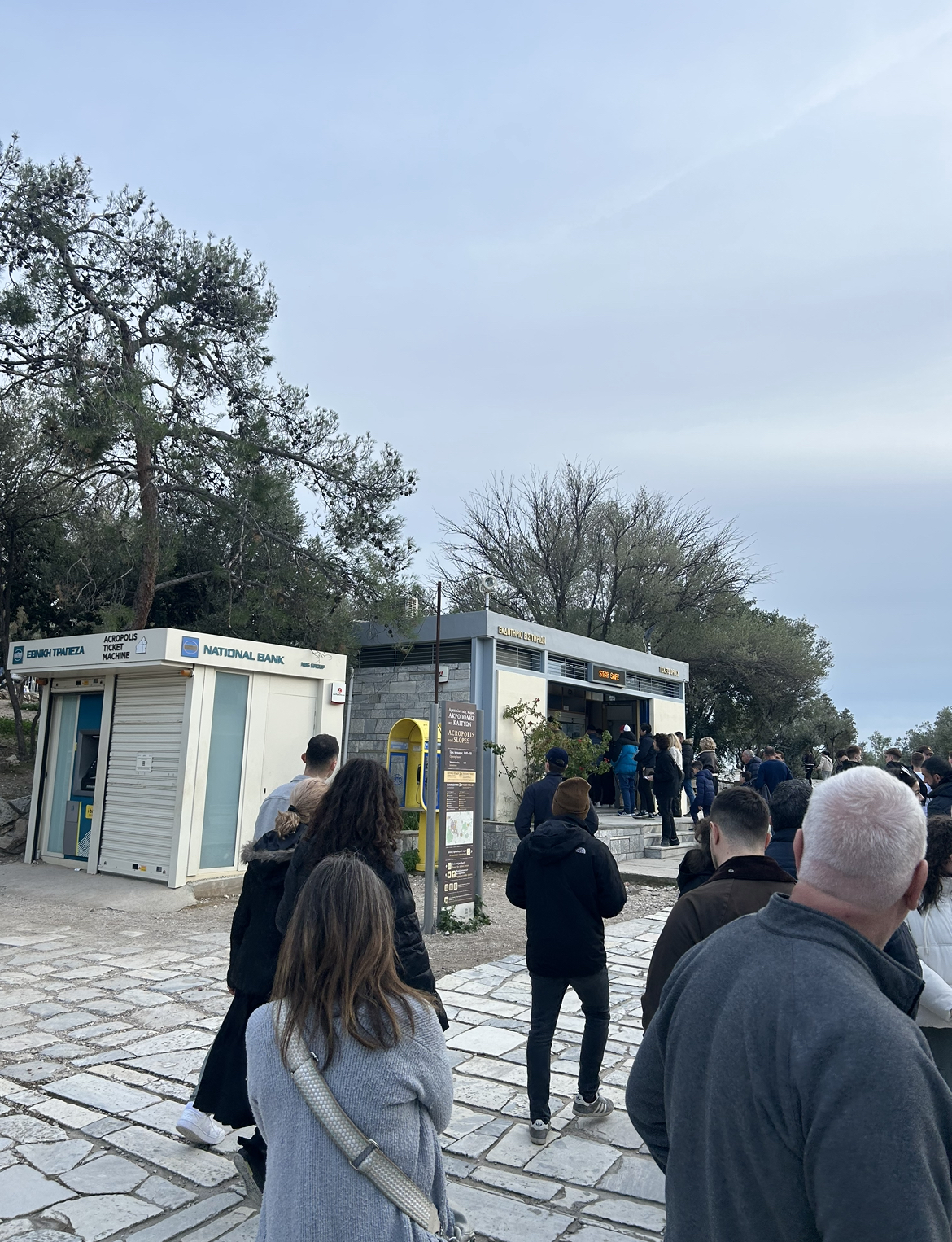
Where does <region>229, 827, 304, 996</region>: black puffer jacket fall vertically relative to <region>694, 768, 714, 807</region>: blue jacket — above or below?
below

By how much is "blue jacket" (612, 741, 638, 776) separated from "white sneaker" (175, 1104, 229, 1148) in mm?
13497

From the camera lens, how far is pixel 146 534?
47.7ft

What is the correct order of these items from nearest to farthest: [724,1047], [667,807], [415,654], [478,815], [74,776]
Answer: [724,1047]
[478,815]
[74,776]
[667,807]
[415,654]

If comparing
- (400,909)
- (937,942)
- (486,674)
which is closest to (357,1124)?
(400,909)

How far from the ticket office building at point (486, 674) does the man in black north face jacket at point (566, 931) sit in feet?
35.9

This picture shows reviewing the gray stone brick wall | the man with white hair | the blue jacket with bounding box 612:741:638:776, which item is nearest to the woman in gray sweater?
the man with white hair

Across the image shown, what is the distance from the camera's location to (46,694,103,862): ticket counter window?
41.7 feet

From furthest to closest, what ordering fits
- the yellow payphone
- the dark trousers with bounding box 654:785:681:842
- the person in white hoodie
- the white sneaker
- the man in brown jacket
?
the dark trousers with bounding box 654:785:681:842 < the yellow payphone < the white sneaker < the person in white hoodie < the man in brown jacket

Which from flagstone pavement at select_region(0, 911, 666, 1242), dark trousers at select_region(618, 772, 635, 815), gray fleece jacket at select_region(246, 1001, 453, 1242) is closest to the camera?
gray fleece jacket at select_region(246, 1001, 453, 1242)

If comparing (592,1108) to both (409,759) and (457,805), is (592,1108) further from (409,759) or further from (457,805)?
(409,759)

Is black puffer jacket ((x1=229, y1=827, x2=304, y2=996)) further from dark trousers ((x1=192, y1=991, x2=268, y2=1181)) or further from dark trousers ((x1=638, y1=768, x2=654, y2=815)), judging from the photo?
dark trousers ((x1=638, y1=768, x2=654, y2=815))

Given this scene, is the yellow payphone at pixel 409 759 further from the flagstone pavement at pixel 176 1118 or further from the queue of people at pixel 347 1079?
the queue of people at pixel 347 1079

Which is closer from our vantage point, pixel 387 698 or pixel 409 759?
pixel 409 759

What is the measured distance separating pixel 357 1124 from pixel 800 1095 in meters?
1.00
